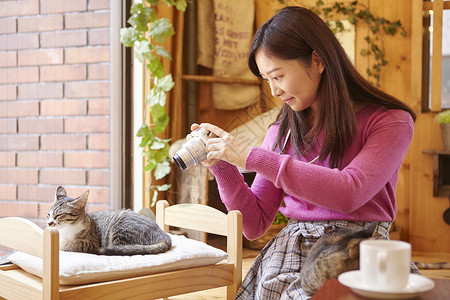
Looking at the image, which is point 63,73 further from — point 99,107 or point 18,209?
point 18,209

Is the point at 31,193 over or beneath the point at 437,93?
beneath

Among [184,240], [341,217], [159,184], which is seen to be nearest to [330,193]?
[341,217]

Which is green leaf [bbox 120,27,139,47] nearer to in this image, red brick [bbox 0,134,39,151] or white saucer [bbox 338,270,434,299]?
red brick [bbox 0,134,39,151]

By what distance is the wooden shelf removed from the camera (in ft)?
11.1

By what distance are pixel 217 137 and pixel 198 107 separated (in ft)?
7.15

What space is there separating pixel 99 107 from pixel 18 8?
2.14 feet

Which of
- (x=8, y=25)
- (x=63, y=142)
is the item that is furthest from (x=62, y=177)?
(x=8, y=25)

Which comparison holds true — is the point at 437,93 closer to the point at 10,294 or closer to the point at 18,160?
the point at 18,160

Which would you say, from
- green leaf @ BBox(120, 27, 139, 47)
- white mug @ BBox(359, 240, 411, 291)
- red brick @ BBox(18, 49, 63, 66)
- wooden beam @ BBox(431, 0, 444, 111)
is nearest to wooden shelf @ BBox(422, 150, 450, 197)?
wooden beam @ BBox(431, 0, 444, 111)

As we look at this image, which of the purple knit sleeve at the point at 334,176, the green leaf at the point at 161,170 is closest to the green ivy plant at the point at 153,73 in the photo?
the green leaf at the point at 161,170

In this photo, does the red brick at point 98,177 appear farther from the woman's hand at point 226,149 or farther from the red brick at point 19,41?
the woman's hand at point 226,149

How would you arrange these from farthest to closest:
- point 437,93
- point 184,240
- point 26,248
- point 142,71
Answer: point 437,93 → point 142,71 → point 184,240 → point 26,248

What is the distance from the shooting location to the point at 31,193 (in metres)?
2.18

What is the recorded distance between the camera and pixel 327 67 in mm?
1345
